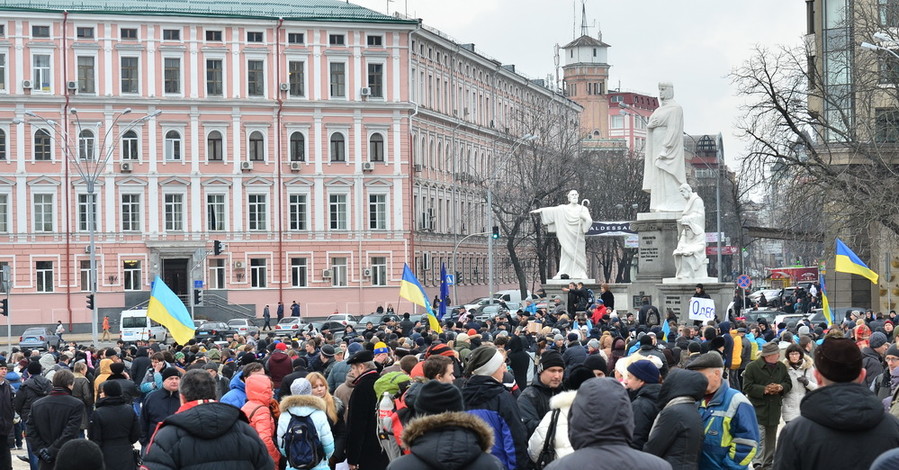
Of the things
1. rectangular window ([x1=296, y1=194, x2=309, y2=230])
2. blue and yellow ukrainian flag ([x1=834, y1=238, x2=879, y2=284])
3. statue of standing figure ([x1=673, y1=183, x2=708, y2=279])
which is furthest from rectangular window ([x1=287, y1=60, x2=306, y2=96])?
blue and yellow ukrainian flag ([x1=834, y1=238, x2=879, y2=284])

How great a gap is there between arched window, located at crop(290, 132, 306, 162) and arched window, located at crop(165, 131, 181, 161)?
5.38 m

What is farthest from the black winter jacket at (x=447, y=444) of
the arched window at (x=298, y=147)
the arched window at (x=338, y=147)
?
the arched window at (x=338, y=147)

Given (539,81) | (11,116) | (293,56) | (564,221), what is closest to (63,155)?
(11,116)

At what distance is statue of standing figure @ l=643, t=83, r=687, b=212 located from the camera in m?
35.1

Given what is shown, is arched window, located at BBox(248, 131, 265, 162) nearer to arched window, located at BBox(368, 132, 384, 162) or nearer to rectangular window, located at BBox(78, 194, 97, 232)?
arched window, located at BBox(368, 132, 384, 162)

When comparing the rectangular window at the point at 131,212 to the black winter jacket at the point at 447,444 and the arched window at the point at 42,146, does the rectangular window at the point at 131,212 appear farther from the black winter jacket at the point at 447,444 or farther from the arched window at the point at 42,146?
the black winter jacket at the point at 447,444

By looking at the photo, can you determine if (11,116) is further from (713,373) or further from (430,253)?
(713,373)

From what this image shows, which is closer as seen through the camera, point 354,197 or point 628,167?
point 354,197

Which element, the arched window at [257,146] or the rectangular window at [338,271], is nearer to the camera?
the arched window at [257,146]

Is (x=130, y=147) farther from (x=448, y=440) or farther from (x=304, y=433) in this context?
(x=448, y=440)

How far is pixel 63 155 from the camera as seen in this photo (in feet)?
222

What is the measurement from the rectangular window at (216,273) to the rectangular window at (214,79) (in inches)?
311

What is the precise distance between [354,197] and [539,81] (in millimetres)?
42493

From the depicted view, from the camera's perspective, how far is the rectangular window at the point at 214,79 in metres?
70.6
